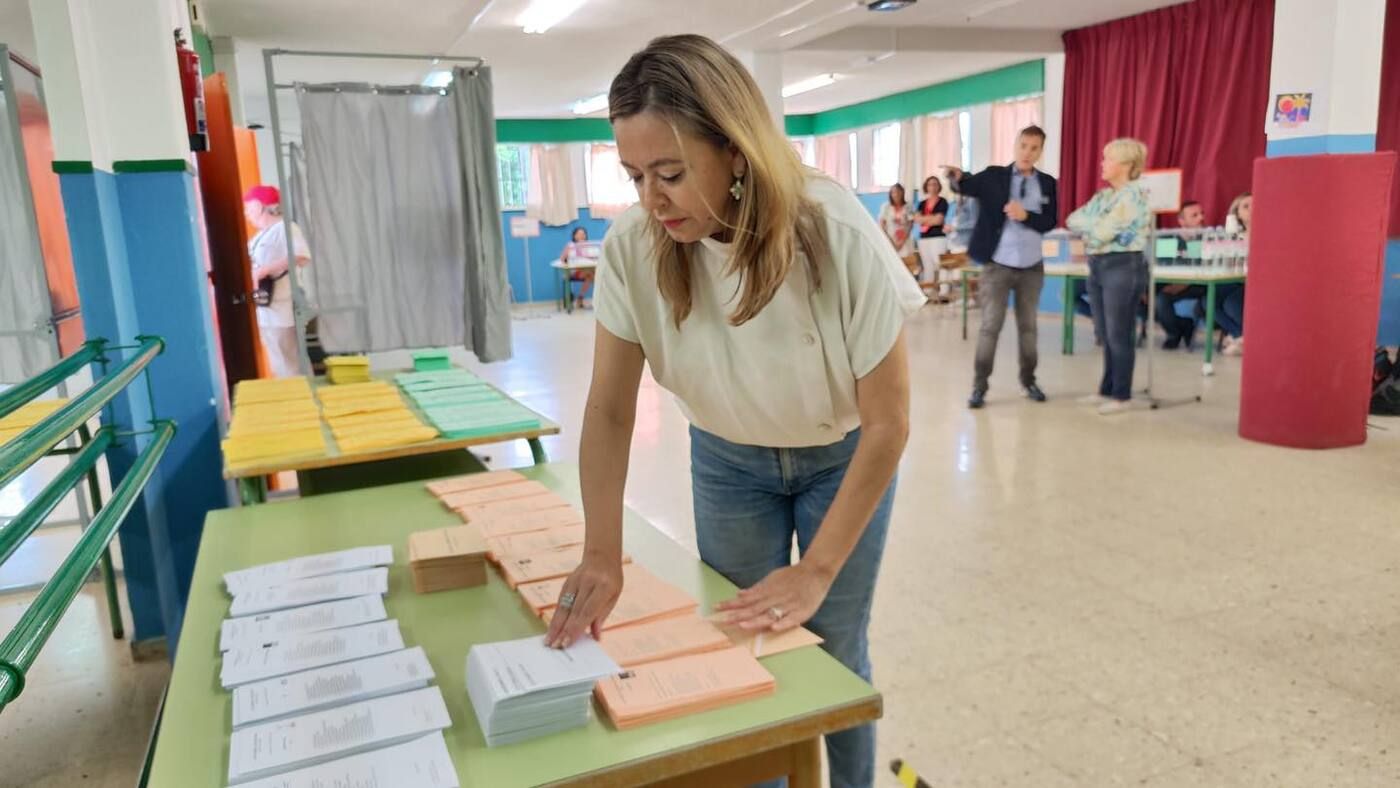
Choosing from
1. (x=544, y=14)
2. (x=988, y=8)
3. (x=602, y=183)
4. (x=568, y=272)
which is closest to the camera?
(x=544, y=14)

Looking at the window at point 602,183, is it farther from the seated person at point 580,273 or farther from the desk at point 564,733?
the desk at point 564,733

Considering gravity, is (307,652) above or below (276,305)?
below

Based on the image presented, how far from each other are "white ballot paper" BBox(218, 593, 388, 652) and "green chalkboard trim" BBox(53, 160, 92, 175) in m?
1.58

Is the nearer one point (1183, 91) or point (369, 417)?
point (369, 417)

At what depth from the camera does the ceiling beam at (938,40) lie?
9031 millimetres

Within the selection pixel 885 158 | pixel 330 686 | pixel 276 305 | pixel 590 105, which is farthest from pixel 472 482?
pixel 885 158

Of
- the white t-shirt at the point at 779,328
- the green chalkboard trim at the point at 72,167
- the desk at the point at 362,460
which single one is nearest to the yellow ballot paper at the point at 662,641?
the white t-shirt at the point at 779,328

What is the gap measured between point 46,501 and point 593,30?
7.54 meters

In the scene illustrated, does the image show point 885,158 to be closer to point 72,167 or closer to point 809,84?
point 809,84

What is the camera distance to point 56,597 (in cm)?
132

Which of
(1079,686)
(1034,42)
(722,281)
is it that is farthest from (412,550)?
(1034,42)

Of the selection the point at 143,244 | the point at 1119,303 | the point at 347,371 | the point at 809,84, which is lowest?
the point at 1119,303

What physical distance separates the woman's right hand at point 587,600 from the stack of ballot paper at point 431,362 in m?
2.32

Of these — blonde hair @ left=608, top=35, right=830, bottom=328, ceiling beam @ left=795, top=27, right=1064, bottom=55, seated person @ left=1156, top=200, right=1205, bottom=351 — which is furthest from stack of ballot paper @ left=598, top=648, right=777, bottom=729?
ceiling beam @ left=795, top=27, right=1064, bottom=55
